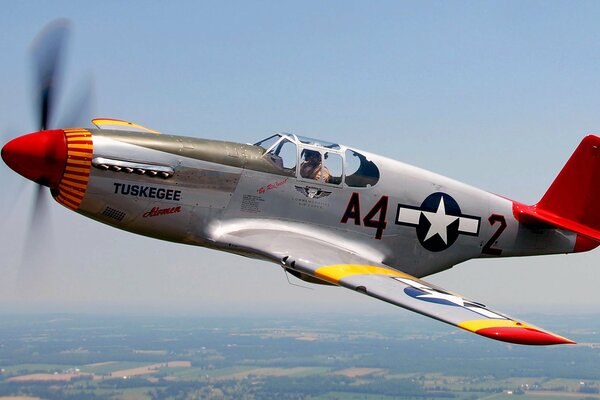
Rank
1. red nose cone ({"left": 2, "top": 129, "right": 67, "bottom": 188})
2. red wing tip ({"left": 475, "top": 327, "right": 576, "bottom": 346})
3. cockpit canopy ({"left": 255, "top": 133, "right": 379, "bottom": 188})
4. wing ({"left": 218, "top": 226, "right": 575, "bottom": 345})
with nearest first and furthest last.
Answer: red wing tip ({"left": 475, "top": 327, "right": 576, "bottom": 346}) → wing ({"left": 218, "top": 226, "right": 575, "bottom": 345}) → red nose cone ({"left": 2, "top": 129, "right": 67, "bottom": 188}) → cockpit canopy ({"left": 255, "top": 133, "right": 379, "bottom": 188})

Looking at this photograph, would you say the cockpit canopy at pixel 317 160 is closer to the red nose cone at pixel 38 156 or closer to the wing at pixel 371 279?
the wing at pixel 371 279

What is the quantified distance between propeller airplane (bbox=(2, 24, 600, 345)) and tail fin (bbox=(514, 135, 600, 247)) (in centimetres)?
75

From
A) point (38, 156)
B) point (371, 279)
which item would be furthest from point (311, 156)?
point (38, 156)

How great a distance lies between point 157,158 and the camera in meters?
14.0

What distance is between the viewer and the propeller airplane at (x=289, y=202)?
527 inches

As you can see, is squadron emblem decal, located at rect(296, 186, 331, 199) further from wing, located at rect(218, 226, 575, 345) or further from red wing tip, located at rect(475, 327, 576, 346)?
red wing tip, located at rect(475, 327, 576, 346)

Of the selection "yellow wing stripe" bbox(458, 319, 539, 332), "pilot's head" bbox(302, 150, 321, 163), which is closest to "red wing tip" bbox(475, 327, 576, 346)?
"yellow wing stripe" bbox(458, 319, 539, 332)

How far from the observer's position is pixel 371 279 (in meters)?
12.9

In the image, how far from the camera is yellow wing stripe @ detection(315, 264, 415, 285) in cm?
1278

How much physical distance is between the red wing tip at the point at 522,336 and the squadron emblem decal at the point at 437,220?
5621mm

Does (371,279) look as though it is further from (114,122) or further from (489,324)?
(114,122)

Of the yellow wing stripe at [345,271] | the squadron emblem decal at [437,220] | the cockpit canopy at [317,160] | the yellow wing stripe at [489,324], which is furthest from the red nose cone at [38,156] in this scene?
the yellow wing stripe at [489,324]

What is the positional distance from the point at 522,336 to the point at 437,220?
6270 mm

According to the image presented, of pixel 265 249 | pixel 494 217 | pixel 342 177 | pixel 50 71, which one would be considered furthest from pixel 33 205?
pixel 494 217
